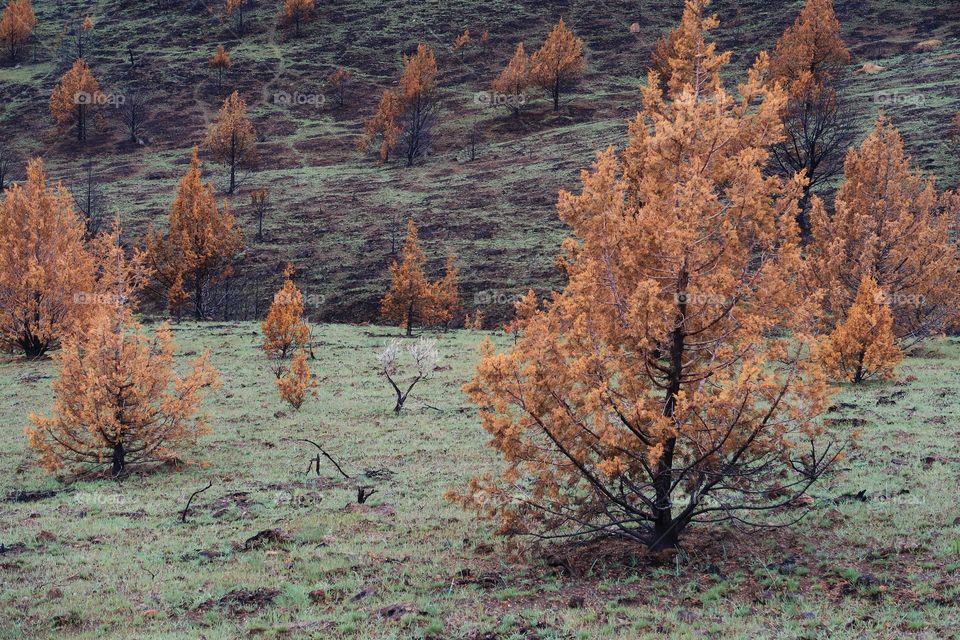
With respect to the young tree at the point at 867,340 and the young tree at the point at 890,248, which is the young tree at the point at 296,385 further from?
the young tree at the point at 890,248

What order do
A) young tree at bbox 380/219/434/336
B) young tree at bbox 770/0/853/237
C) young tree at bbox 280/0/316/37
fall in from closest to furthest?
1. young tree at bbox 380/219/434/336
2. young tree at bbox 770/0/853/237
3. young tree at bbox 280/0/316/37

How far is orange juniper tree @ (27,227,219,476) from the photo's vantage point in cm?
1296

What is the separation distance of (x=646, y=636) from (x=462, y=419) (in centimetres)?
1160

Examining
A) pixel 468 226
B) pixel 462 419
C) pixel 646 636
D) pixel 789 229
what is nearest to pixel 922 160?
pixel 468 226

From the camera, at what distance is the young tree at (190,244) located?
114 ft

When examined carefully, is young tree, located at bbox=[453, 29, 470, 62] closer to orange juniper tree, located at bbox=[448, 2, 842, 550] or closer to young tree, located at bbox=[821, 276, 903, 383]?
young tree, located at bbox=[821, 276, 903, 383]

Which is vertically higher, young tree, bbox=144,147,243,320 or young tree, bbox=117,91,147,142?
young tree, bbox=117,91,147,142

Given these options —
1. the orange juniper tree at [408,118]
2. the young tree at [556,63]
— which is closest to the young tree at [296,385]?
the orange juniper tree at [408,118]

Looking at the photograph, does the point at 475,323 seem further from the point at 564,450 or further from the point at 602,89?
the point at 602,89

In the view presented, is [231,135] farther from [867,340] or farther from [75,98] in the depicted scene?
[867,340]

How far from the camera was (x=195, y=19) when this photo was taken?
10950cm

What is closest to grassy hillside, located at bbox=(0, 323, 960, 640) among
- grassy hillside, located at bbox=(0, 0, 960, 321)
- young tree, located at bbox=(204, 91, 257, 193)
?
grassy hillside, located at bbox=(0, 0, 960, 321)

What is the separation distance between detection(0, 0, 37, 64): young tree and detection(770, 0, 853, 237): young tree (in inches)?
4095

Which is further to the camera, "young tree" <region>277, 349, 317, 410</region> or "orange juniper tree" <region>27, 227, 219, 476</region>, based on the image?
"young tree" <region>277, 349, 317, 410</region>
